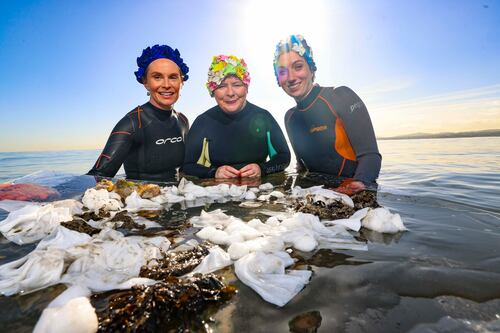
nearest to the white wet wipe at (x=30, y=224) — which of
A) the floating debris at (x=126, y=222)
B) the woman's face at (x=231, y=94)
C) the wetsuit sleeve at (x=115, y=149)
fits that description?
the floating debris at (x=126, y=222)

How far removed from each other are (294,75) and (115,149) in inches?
165

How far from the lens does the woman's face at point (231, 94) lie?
20.1 ft

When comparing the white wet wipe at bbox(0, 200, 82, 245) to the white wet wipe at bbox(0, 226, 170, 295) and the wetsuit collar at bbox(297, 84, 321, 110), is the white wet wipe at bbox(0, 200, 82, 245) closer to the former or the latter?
the white wet wipe at bbox(0, 226, 170, 295)

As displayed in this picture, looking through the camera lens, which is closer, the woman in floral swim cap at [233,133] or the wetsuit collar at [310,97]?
the wetsuit collar at [310,97]

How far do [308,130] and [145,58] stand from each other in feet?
14.2

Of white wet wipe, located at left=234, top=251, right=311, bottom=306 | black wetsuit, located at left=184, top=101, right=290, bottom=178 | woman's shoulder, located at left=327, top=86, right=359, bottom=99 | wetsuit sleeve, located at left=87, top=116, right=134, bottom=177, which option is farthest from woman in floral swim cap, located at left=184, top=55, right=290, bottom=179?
white wet wipe, located at left=234, top=251, right=311, bottom=306

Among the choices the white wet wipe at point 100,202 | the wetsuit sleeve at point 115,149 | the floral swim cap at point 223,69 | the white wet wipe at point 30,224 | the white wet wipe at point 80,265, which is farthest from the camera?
the floral swim cap at point 223,69

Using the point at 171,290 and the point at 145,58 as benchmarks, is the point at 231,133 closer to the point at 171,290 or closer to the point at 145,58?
the point at 145,58

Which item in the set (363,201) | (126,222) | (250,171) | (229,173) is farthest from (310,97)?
(126,222)

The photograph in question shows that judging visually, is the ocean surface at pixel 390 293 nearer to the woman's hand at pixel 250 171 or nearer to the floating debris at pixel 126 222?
the floating debris at pixel 126 222

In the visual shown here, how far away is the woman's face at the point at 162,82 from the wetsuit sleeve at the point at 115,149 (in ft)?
3.15

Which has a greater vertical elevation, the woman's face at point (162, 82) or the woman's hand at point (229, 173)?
the woman's face at point (162, 82)

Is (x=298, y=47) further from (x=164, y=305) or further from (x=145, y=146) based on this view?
(x=164, y=305)

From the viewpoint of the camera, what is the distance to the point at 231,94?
6.18m
